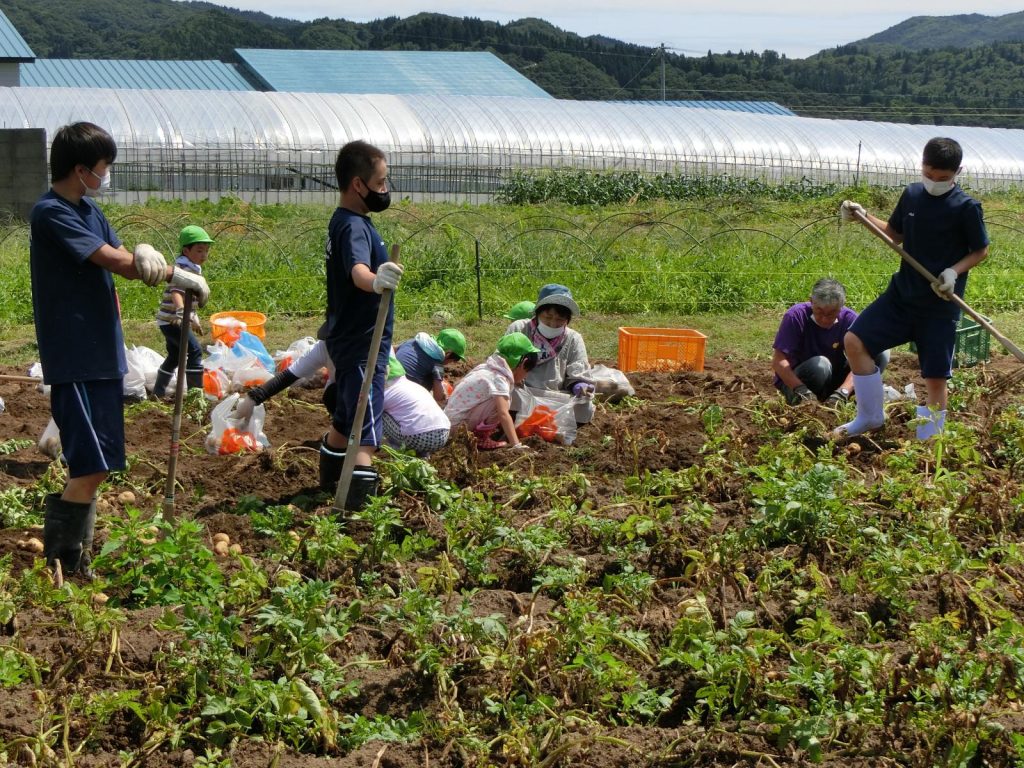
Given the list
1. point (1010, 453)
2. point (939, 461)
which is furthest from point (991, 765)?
point (1010, 453)

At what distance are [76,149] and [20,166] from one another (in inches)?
533

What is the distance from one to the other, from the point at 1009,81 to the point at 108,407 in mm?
68984

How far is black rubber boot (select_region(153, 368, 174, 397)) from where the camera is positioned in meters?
7.09

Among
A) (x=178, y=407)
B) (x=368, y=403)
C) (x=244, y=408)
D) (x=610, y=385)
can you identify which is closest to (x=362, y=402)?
(x=368, y=403)

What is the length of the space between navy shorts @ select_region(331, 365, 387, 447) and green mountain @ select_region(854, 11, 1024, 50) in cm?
13801

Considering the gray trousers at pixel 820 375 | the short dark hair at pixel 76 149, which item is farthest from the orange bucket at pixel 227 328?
the short dark hair at pixel 76 149

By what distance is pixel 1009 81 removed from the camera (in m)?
64.9

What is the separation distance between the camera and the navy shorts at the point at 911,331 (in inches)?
230

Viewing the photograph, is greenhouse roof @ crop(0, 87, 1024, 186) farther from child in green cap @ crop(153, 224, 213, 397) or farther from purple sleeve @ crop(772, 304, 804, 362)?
purple sleeve @ crop(772, 304, 804, 362)

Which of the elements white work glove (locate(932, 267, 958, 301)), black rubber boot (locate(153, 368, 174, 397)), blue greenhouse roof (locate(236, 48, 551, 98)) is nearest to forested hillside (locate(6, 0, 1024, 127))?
blue greenhouse roof (locate(236, 48, 551, 98))

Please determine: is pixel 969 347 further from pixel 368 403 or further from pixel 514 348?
pixel 368 403

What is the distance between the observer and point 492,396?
602 cm

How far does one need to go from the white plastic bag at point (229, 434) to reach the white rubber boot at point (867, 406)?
2933mm

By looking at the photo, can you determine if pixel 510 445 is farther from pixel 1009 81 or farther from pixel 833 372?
pixel 1009 81
